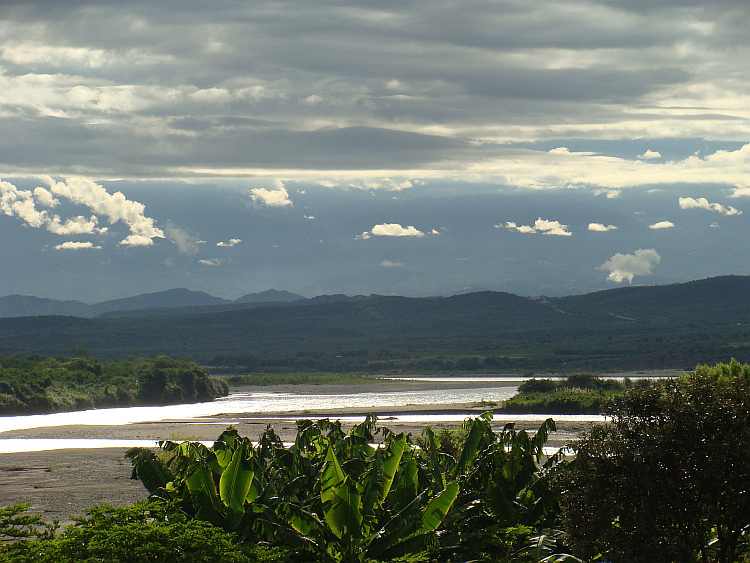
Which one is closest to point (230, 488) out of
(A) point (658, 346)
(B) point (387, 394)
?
(B) point (387, 394)

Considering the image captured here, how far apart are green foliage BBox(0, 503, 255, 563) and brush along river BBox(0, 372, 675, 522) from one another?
12.1 meters

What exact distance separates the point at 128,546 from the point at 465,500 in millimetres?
7212

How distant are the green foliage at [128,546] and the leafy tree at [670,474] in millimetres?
5948

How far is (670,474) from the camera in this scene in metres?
13.6

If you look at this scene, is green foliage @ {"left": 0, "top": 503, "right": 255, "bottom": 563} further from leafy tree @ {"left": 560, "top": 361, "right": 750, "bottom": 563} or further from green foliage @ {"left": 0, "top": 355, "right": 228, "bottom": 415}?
green foliage @ {"left": 0, "top": 355, "right": 228, "bottom": 415}

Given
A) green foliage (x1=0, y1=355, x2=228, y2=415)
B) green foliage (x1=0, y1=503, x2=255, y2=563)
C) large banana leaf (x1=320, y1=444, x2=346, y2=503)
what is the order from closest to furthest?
1. green foliage (x1=0, y1=503, x2=255, y2=563)
2. large banana leaf (x1=320, y1=444, x2=346, y2=503)
3. green foliage (x1=0, y1=355, x2=228, y2=415)

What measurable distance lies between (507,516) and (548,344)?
173221mm

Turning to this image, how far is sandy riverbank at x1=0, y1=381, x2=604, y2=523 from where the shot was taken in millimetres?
30922

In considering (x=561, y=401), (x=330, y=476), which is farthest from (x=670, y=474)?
(x=561, y=401)

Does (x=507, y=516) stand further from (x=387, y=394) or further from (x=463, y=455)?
(x=387, y=394)

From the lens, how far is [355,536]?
14.9 m

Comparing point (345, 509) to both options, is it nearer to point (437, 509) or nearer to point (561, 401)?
point (437, 509)

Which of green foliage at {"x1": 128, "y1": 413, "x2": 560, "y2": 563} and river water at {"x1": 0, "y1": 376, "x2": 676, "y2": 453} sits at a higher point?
green foliage at {"x1": 128, "y1": 413, "x2": 560, "y2": 563}

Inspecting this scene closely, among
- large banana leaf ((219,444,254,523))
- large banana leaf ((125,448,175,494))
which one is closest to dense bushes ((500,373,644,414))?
large banana leaf ((125,448,175,494))
